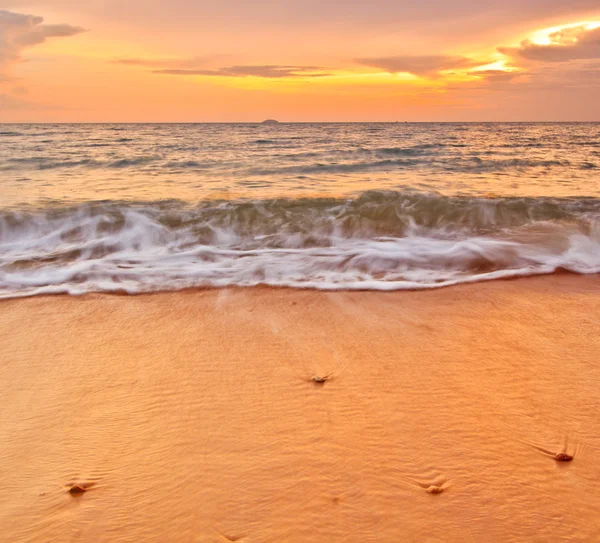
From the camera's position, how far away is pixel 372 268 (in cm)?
539

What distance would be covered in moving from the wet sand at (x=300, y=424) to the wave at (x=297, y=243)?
973mm

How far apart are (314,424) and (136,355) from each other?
147 cm

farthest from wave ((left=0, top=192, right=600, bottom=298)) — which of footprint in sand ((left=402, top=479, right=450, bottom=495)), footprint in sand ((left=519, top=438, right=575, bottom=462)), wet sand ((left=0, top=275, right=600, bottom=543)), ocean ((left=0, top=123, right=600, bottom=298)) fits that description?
footprint in sand ((left=402, top=479, right=450, bottom=495))

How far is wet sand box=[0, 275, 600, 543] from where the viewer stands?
74.8 inches

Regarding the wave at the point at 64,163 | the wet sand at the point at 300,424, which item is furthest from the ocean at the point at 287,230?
the wave at the point at 64,163

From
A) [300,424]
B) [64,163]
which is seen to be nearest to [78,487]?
[300,424]

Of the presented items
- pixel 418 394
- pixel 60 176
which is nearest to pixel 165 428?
pixel 418 394

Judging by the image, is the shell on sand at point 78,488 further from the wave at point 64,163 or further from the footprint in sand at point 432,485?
the wave at point 64,163

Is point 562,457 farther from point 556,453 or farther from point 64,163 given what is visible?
point 64,163

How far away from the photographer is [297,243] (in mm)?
6492

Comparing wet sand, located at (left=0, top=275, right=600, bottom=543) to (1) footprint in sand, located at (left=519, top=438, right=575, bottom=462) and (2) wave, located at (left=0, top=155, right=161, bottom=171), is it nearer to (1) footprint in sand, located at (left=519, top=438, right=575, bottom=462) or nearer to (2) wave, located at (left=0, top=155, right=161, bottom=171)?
(1) footprint in sand, located at (left=519, top=438, right=575, bottom=462)

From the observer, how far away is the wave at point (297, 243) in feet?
16.7

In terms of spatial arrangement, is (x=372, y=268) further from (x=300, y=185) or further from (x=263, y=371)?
(x=300, y=185)

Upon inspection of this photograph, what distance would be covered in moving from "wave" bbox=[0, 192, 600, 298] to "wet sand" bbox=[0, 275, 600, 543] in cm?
97
